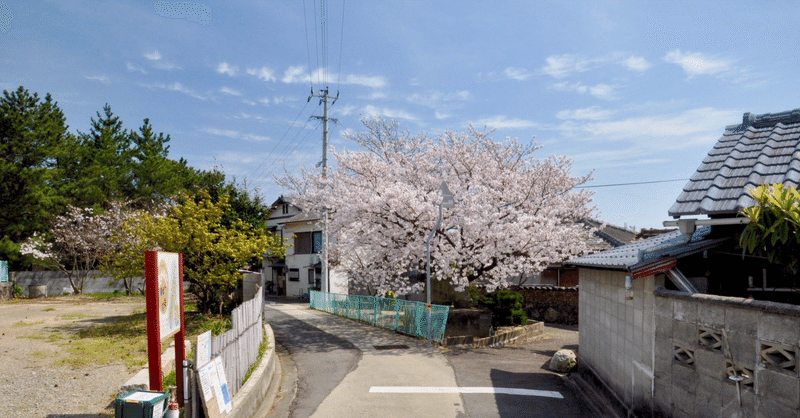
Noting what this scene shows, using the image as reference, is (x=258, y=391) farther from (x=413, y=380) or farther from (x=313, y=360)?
(x=313, y=360)

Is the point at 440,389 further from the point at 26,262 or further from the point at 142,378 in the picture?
the point at 26,262

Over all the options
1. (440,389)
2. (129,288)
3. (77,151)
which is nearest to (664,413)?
(440,389)

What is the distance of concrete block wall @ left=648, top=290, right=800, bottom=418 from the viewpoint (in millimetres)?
5188

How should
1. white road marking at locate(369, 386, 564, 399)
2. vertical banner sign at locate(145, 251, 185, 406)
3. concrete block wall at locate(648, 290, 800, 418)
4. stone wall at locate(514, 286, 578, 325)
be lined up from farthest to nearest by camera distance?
stone wall at locate(514, 286, 578, 325), white road marking at locate(369, 386, 564, 399), vertical banner sign at locate(145, 251, 185, 406), concrete block wall at locate(648, 290, 800, 418)

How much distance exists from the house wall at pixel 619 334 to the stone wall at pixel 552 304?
529 inches

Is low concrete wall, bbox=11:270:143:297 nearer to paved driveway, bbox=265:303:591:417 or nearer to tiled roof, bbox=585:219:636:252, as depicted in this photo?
paved driveway, bbox=265:303:591:417

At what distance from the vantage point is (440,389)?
1110 centimetres

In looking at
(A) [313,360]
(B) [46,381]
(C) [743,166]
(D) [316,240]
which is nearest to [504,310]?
(A) [313,360]

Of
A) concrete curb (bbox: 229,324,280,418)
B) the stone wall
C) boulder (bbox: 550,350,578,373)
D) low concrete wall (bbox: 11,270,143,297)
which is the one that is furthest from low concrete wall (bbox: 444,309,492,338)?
low concrete wall (bbox: 11,270,143,297)

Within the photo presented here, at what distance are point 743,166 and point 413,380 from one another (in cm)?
787

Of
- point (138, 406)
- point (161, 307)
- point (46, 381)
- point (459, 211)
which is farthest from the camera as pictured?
point (459, 211)

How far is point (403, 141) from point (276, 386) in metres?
14.8

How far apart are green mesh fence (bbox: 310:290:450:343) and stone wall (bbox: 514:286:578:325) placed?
8725mm

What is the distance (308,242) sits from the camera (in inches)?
1684
